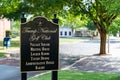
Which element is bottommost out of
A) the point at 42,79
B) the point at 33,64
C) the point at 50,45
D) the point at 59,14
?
the point at 42,79

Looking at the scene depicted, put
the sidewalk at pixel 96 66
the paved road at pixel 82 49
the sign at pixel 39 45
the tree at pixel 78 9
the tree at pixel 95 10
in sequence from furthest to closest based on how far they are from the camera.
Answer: the paved road at pixel 82 49 → the tree at pixel 95 10 → the tree at pixel 78 9 → the sidewalk at pixel 96 66 → the sign at pixel 39 45

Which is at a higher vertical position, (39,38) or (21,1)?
(21,1)

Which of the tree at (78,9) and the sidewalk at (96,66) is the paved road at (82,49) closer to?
the tree at (78,9)

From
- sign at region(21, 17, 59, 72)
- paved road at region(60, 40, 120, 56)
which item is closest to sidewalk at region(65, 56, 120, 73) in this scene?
paved road at region(60, 40, 120, 56)

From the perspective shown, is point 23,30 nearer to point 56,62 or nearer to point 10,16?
point 56,62

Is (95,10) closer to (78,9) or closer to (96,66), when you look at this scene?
(78,9)

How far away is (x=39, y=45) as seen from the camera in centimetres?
705

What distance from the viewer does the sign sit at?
22.8 ft

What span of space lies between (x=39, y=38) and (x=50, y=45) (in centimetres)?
32

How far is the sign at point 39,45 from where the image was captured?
696 cm

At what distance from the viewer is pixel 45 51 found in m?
7.09

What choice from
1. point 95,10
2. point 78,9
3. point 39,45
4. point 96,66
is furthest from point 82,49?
point 39,45

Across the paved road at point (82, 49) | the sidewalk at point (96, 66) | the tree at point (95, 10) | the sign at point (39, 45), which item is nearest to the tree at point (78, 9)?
the tree at point (95, 10)

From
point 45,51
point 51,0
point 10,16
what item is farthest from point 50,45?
point 10,16
